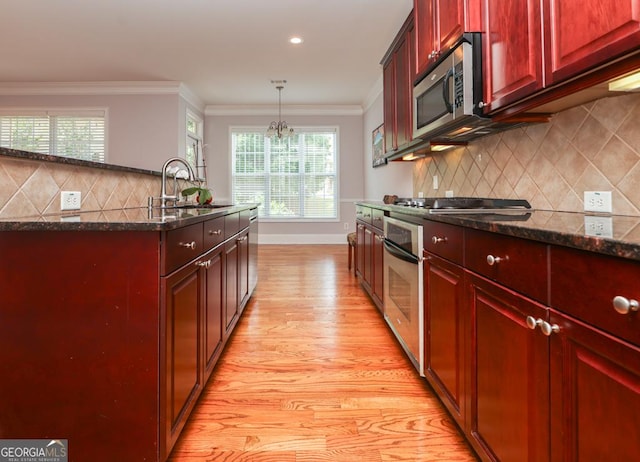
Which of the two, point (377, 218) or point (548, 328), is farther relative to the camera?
point (377, 218)

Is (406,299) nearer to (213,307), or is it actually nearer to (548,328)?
(213,307)

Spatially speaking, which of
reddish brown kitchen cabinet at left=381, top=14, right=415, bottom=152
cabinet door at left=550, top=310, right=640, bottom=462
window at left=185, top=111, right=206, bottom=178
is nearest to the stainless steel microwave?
reddish brown kitchen cabinet at left=381, top=14, right=415, bottom=152

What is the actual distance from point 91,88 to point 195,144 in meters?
1.74

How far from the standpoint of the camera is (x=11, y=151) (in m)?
1.27

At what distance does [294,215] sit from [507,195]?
5573 millimetres

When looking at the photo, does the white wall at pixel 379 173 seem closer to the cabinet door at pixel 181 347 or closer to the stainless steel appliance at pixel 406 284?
the stainless steel appliance at pixel 406 284

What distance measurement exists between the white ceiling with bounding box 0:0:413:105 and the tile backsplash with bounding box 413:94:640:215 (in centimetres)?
217

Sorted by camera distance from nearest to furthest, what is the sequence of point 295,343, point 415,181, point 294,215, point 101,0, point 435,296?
point 435,296
point 295,343
point 101,0
point 415,181
point 294,215

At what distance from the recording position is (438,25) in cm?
201

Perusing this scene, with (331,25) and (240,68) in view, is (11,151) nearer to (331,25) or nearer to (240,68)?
(331,25)

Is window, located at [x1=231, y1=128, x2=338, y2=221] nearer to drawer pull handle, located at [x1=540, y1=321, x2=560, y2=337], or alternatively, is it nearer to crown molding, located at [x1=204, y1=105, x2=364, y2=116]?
crown molding, located at [x1=204, y1=105, x2=364, y2=116]

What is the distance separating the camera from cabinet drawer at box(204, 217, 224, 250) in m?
1.67

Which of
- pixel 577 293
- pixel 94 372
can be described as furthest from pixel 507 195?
pixel 94 372

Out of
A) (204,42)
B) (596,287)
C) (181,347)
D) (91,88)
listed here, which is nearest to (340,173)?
(204,42)
